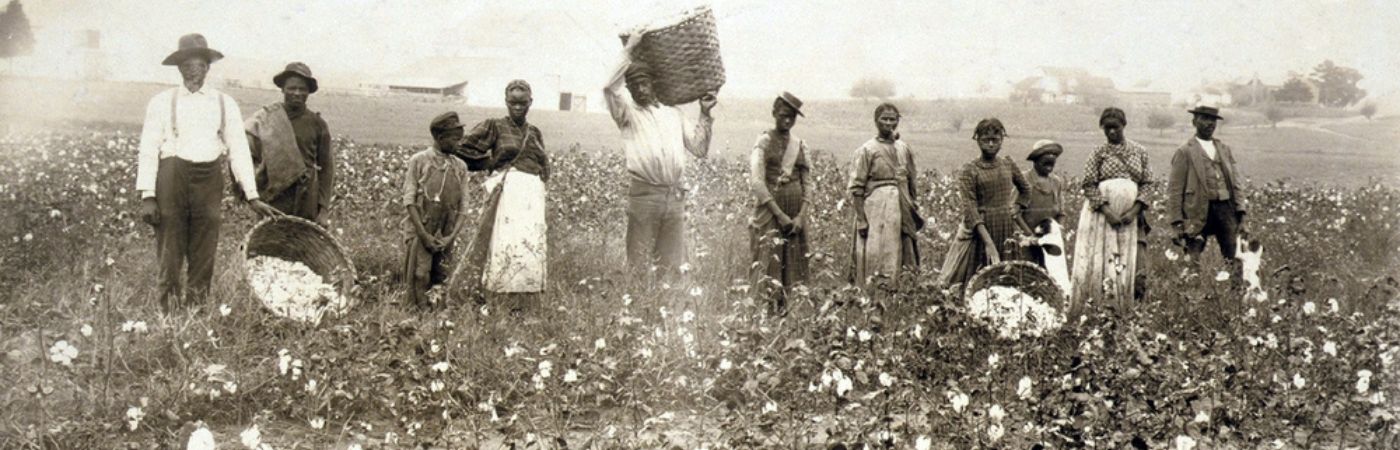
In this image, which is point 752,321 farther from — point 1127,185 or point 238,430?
point 1127,185

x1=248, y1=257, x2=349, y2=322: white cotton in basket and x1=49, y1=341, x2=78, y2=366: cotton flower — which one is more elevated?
x1=49, y1=341, x2=78, y2=366: cotton flower

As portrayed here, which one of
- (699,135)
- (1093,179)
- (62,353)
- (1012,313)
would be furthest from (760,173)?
(62,353)

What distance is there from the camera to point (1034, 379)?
4.07 m

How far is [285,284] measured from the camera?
5.23m

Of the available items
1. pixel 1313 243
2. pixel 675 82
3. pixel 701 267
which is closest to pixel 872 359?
pixel 675 82

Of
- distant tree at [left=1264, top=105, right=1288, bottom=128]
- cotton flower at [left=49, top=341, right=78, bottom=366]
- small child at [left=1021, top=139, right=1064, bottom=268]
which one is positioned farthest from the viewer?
distant tree at [left=1264, top=105, right=1288, bottom=128]

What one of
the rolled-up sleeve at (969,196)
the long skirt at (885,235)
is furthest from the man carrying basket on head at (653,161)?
the rolled-up sleeve at (969,196)

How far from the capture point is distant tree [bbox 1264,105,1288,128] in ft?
48.2

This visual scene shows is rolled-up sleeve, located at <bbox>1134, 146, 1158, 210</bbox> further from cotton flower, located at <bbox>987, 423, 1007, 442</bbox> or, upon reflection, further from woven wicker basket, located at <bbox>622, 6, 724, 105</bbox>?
cotton flower, located at <bbox>987, 423, 1007, 442</bbox>

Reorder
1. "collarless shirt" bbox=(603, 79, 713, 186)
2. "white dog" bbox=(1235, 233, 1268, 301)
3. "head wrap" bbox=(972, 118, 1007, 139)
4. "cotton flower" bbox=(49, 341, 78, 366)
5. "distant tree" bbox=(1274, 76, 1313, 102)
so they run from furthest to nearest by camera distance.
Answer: "distant tree" bbox=(1274, 76, 1313, 102) → "white dog" bbox=(1235, 233, 1268, 301) → "head wrap" bbox=(972, 118, 1007, 139) → "collarless shirt" bbox=(603, 79, 713, 186) → "cotton flower" bbox=(49, 341, 78, 366)

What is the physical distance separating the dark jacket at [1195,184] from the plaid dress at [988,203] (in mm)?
1520

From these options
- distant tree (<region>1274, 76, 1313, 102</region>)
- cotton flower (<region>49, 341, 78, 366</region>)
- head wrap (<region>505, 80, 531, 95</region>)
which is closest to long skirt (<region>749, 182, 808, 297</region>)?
head wrap (<region>505, 80, 531, 95</region>)

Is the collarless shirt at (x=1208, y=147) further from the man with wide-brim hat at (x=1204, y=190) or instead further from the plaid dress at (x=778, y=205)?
the plaid dress at (x=778, y=205)

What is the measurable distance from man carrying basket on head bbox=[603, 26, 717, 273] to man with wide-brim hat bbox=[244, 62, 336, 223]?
1761 millimetres
